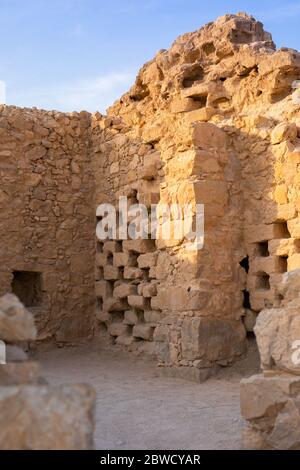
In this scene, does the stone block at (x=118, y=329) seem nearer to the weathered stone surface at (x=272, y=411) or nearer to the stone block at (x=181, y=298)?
the stone block at (x=181, y=298)

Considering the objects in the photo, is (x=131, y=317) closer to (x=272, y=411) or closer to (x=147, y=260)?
(x=147, y=260)

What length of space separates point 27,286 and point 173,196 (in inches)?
124

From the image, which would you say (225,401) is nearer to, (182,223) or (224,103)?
(182,223)

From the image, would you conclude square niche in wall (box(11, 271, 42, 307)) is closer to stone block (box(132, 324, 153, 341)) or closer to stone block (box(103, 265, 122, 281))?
stone block (box(103, 265, 122, 281))

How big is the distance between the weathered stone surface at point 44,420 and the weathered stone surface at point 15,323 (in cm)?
57

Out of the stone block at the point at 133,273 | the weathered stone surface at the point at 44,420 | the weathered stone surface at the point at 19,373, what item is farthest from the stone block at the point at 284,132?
the weathered stone surface at the point at 44,420

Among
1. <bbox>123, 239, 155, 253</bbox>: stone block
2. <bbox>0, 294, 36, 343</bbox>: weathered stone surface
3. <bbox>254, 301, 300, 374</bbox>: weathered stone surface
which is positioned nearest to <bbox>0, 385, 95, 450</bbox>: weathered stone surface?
<bbox>0, 294, 36, 343</bbox>: weathered stone surface

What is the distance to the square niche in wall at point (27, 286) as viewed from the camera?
346 inches

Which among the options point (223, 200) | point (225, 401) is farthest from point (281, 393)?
point (223, 200)

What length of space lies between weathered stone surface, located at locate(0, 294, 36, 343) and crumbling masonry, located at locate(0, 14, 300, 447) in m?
3.49

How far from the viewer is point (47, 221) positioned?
8898 millimetres

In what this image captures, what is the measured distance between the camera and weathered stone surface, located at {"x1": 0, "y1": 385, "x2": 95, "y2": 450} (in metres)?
2.34

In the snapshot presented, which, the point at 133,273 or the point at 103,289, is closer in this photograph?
the point at 133,273

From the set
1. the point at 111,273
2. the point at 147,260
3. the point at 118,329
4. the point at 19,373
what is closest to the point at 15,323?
the point at 19,373
